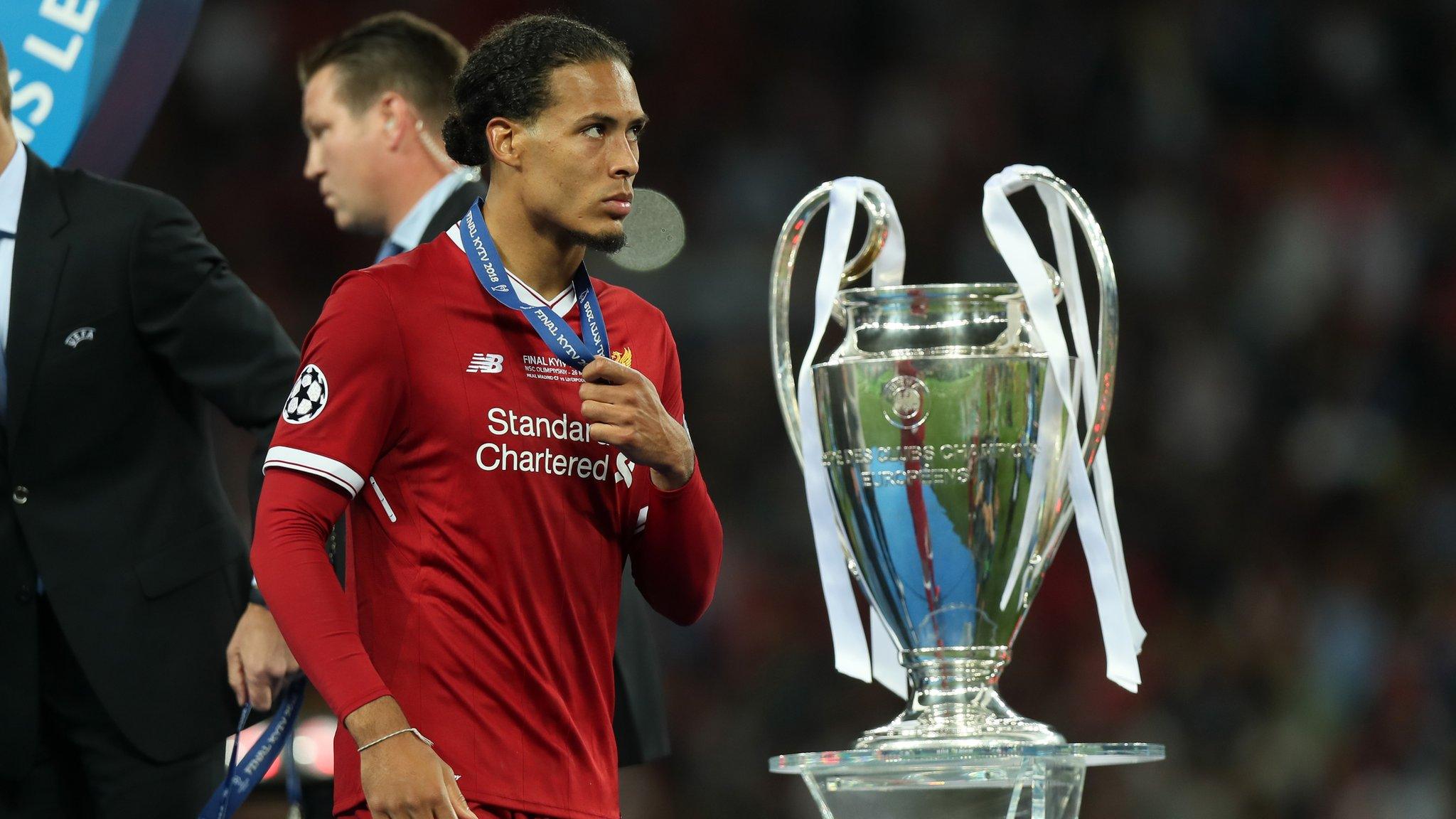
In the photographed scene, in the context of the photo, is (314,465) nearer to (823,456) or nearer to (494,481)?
(494,481)

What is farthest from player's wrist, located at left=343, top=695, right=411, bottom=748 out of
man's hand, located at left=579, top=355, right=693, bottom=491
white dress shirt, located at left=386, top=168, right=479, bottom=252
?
white dress shirt, located at left=386, top=168, right=479, bottom=252

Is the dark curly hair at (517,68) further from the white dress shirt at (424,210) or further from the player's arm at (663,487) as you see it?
the white dress shirt at (424,210)

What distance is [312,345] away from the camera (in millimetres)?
1856

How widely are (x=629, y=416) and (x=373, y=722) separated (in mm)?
397

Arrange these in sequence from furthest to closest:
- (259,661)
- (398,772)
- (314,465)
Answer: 1. (259,661)
2. (314,465)
3. (398,772)

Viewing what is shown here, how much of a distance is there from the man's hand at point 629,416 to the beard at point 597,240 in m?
0.18

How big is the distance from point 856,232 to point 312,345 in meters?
→ 4.47

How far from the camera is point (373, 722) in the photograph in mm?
1700

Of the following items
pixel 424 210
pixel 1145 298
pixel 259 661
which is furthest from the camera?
pixel 1145 298

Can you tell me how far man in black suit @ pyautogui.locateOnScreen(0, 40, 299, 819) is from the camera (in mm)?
2338

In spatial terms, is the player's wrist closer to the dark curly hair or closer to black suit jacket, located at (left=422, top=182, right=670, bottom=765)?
the dark curly hair

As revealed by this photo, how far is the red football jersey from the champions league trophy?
0.33m

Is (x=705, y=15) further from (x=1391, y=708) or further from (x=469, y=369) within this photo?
(x=469, y=369)

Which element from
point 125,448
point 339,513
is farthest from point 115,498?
point 339,513
